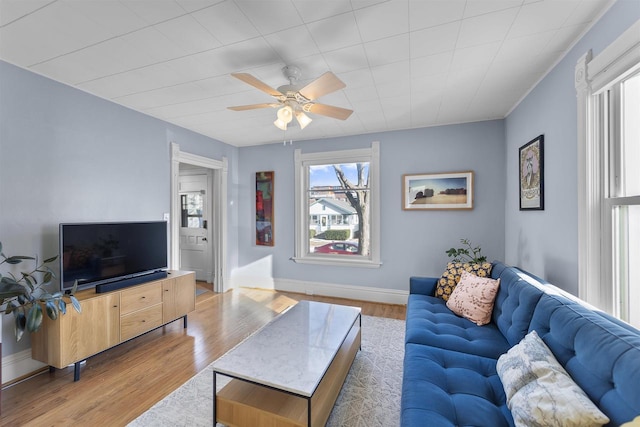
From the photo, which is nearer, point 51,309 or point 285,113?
point 51,309

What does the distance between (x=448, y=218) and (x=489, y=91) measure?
5.27ft

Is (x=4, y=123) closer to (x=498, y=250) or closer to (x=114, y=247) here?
(x=114, y=247)

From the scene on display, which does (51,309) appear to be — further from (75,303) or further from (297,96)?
(297,96)

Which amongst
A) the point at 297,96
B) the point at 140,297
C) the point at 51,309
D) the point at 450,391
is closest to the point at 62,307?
the point at 51,309

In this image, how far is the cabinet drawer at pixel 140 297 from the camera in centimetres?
249

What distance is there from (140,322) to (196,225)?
2755 millimetres

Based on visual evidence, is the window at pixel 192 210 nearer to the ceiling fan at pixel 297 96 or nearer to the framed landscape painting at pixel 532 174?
the ceiling fan at pixel 297 96

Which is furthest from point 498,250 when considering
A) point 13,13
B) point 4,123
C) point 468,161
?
point 4,123

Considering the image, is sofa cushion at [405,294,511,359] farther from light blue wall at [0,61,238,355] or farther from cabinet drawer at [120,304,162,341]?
light blue wall at [0,61,238,355]

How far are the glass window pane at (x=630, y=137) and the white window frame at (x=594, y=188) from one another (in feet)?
0.25

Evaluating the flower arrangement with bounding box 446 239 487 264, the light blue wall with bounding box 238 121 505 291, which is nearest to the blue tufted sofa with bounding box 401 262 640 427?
the flower arrangement with bounding box 446 239 487 264

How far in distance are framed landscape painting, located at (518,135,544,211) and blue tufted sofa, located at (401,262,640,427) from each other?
2.74 ft

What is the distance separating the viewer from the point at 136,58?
2.08 m

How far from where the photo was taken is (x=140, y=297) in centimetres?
263
